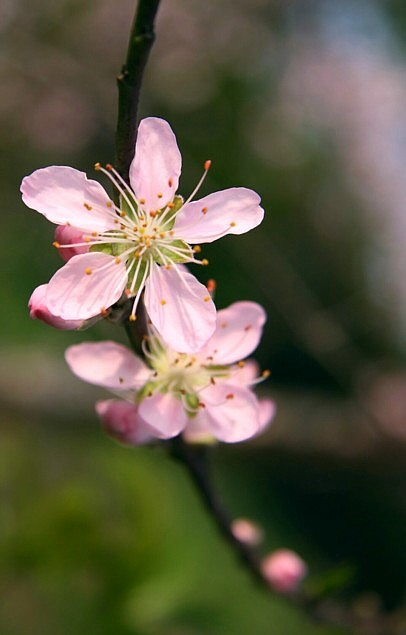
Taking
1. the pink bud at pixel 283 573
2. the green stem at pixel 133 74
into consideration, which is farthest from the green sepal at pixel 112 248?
the pink bud at pixel 283 573

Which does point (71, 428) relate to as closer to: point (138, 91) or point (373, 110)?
point (138, 91)

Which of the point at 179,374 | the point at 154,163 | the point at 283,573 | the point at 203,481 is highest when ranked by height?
the point at 154,163

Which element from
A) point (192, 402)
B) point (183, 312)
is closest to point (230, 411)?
point (192, 402)

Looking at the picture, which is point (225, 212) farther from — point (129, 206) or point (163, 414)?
point (163, 414)

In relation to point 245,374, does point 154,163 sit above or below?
above

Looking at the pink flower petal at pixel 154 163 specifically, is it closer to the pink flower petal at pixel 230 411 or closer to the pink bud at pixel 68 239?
the pink bud at pixel 68 239

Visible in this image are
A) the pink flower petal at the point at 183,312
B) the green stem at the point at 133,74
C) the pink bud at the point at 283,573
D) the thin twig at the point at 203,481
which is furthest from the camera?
the pink bud at the point at 283,573

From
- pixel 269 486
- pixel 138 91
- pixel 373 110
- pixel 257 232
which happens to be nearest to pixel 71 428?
A: pixel 257 232
